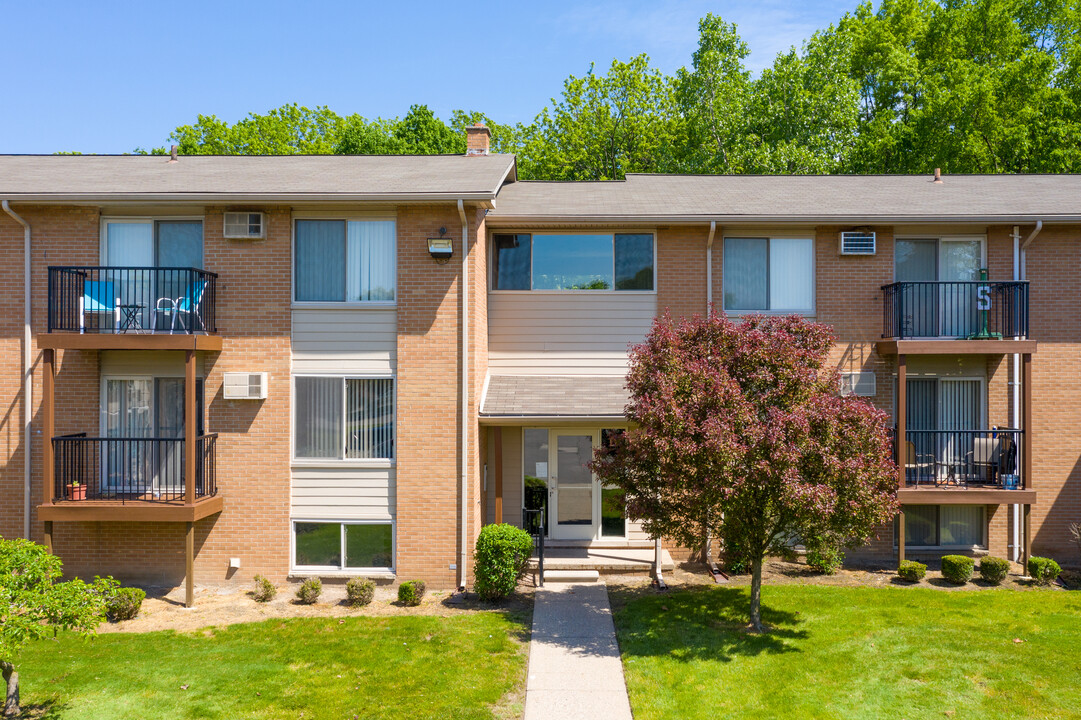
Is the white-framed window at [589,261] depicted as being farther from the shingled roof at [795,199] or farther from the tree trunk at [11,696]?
the tree trunk at [11,696]

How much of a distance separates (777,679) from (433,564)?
225 inches

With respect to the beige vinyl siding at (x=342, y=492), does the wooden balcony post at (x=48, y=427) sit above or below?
above

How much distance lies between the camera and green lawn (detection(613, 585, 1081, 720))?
762 cm

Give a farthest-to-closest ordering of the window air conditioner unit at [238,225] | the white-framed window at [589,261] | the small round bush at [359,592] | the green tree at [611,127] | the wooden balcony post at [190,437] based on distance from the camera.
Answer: the green tree at [611,127] → the white-framed window at [589,261] → the window air conditioner unit at [238,225] → the small round bush at [359,592] → the wooden balcony post at [190,437]

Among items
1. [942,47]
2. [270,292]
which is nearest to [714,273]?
[270,292]

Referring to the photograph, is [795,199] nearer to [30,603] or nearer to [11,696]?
[30,603]

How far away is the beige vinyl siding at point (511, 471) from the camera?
1317 cm

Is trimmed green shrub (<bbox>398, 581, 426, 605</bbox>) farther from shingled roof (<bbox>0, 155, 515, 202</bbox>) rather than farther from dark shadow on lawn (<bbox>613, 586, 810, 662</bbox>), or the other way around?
shingled roof (<bbox>0, 155, 515, 202</bbox>)

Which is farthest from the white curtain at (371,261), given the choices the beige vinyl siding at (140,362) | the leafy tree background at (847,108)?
the leafy tree background at (847,108)

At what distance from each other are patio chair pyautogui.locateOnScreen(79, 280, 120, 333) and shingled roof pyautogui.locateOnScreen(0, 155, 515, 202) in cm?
143

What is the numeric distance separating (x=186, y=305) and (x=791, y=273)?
35.6 ft

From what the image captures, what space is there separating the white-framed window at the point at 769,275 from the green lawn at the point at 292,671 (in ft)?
24.1

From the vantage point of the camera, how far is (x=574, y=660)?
8.86m

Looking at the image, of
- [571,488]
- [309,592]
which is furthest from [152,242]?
[571,488]
